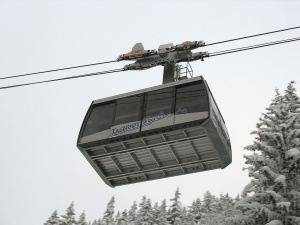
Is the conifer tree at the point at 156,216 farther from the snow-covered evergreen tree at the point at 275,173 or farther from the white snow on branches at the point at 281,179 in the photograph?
the white snow on branches at the point at 281,179

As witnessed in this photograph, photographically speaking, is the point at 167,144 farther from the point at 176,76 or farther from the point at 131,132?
the point at 176,76

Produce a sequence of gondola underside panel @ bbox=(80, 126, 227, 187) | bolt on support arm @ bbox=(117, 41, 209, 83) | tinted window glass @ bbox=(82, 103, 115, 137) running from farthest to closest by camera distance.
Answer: tinted window glass @ bbox=(82, 103, 115, 137)
bolt on support arm @ bbox=(117, 41, 209, 83)
gondola underside panel @ bbox=(80, 126, 227, 187)

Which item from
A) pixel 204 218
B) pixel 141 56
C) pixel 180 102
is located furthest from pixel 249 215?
pixel 204 218

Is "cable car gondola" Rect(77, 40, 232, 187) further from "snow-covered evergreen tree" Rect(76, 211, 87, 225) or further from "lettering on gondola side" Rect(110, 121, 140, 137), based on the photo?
"snow-covered evergreen tree" Rect(76, 211, 87, 225)

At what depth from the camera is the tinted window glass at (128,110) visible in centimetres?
1433

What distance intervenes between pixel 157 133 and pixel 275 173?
512 centimetres

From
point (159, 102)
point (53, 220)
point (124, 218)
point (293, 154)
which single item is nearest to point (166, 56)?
point (159, 102)

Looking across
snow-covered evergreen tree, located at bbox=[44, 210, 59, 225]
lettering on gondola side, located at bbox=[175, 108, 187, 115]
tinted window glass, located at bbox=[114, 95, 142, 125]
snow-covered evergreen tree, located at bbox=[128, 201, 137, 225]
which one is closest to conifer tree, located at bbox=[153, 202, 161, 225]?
snow-covered evergreen tree, located at bbox=[44, 210, 59, 225]

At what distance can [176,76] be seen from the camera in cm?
1479

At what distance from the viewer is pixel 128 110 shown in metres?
14.5

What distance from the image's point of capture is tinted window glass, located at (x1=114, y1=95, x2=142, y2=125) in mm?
14328

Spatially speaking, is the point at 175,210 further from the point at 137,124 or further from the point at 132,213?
the point at 137,124

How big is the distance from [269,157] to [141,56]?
6346 millimetres

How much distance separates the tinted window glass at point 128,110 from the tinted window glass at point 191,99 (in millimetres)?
1353
